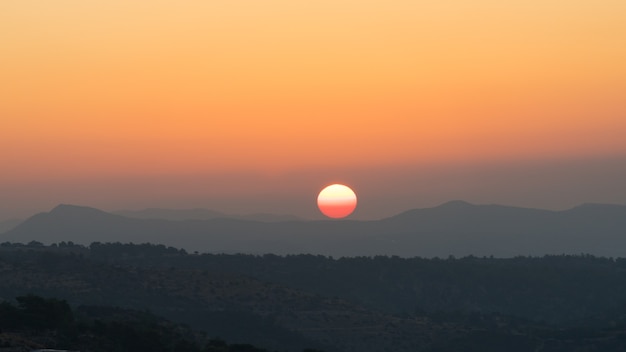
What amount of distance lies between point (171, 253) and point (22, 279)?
4657cm

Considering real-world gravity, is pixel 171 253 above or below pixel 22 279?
above

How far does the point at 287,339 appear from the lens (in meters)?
95.2

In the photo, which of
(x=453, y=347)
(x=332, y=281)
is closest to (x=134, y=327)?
(x=453, y=347)

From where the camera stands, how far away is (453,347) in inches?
3743

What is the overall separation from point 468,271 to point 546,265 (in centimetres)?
1490

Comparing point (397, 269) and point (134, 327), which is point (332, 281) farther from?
point (134, 327)

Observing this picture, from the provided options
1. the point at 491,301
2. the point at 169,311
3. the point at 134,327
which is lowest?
the point at 134,327

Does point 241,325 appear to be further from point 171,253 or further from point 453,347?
point 171,253

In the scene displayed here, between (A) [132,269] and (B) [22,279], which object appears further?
(A) [132,269]

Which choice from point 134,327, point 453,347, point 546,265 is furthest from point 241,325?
point 546,265

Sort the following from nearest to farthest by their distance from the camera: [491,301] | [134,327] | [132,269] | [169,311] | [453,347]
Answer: [134,327] → [453,347] → [169,311] → [132,269] → [491,301]

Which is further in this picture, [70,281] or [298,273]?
[298,273]

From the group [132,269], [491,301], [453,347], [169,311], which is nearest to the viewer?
[453,347]

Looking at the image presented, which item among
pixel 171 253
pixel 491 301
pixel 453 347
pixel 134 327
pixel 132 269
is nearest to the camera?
pixel 134 327
